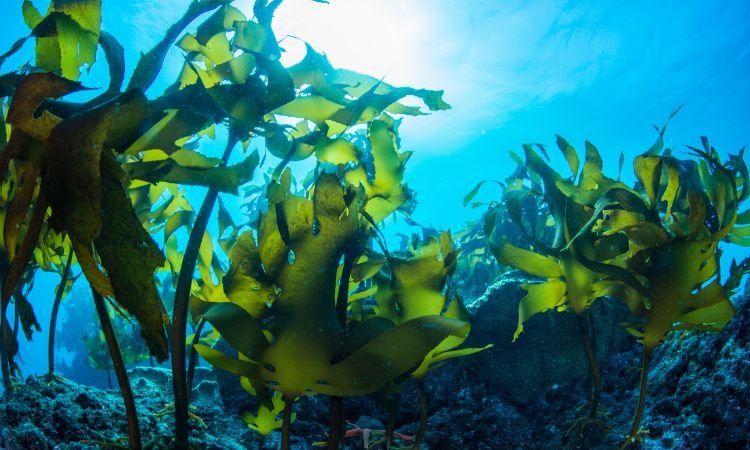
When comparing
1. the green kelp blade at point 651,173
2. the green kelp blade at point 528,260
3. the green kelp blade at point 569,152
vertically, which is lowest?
the green kelp blade at point 528,260

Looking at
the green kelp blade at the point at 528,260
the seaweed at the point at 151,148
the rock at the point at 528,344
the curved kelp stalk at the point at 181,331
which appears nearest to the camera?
the seaweed at the point at 151,148

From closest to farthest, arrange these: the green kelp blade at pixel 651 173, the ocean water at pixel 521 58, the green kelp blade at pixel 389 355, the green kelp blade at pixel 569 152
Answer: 1. the green kelp blade at pixel 389 355
2. the green kelp blade at pixel 651 173
3. the green kelp blade at pixel 569 152
4. the ocean water at pixel 521 58

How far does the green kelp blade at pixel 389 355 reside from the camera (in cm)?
98

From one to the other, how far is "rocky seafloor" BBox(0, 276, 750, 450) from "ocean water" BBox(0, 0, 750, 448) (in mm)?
10396

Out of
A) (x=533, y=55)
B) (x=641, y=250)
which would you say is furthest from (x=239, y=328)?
(x=533, y=55)

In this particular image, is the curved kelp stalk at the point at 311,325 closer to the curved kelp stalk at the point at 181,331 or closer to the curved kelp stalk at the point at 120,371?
the curved kelp stalk at the point at 181,331

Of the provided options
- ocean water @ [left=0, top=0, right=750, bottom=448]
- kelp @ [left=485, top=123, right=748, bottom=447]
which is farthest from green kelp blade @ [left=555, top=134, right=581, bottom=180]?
ocean water @ [left=0, top=0, right=750, bottom=448]

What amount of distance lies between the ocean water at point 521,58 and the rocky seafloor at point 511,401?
10.4m

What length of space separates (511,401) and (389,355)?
4.33 ft

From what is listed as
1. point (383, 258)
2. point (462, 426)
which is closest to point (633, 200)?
point (383, 258)

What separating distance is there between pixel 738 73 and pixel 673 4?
21.7ft

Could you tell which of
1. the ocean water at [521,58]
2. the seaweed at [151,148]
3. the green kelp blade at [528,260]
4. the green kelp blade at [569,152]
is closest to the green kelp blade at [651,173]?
the green kelp blade at [569,152]

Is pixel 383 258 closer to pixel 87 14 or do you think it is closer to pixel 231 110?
pixel 231 110

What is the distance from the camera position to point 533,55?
18.3 metres
